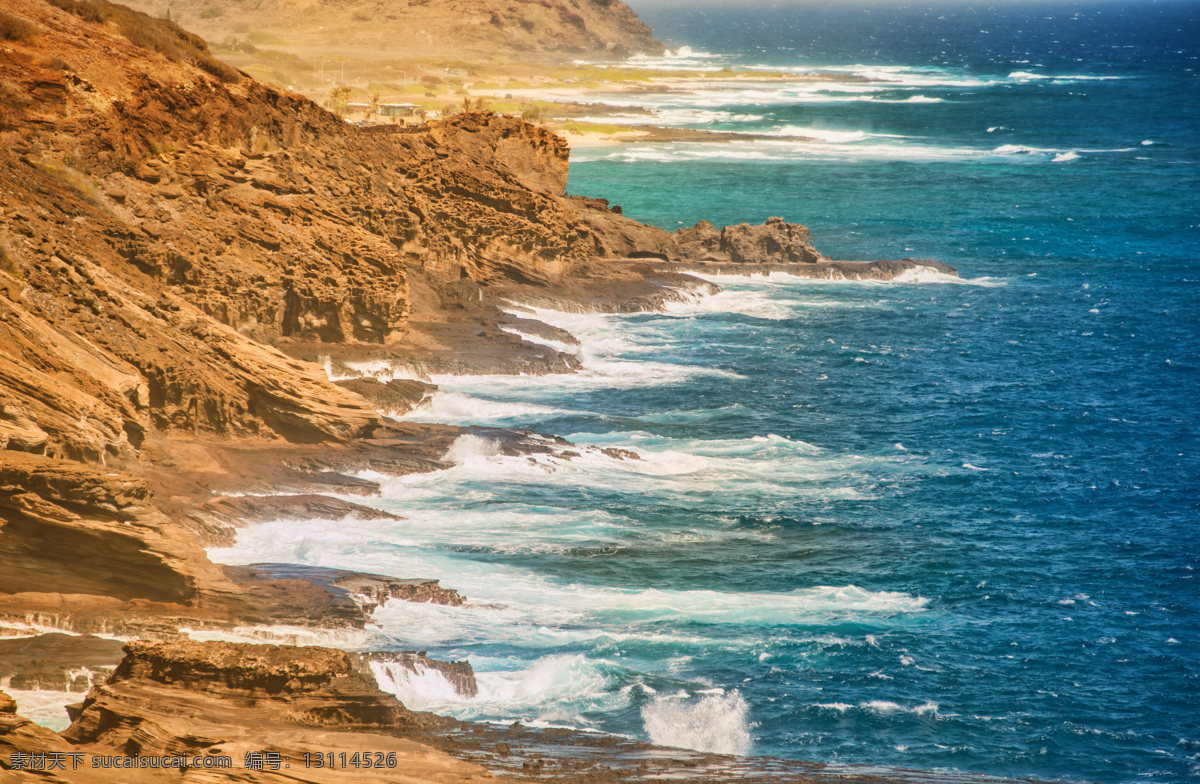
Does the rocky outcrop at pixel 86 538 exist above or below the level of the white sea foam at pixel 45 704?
above

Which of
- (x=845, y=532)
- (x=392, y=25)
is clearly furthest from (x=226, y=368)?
(x=392, y=25)

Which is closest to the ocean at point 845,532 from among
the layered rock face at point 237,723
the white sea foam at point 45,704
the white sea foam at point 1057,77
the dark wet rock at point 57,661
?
the layered rock face at point 237,723

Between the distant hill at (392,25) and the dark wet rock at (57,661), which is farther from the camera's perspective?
the distant hill at (392,25)

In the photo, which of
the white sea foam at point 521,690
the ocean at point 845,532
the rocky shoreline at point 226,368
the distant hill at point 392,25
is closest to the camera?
the rocky shoreline at point 226,368

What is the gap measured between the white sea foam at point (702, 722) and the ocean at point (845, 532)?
62mm

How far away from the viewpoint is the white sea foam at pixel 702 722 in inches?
757

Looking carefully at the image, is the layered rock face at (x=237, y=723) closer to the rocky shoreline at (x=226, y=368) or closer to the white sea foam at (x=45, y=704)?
the rocky shoreline at (x=226, y=368)

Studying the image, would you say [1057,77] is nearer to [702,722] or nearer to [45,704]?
[702,722]

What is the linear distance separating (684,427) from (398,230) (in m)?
16.7

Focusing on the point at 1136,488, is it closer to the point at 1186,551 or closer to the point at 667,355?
the point at 1186,551

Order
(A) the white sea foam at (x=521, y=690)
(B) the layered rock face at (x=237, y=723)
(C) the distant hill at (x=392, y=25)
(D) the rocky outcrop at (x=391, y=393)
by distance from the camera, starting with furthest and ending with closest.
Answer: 1. (C) the distant hill at (x=392, y=25)
2. (D) the rocky outcrop at (x=391, y=393)
3. (A) the white sea foam at (x=521, y=690)
4. (B) the layered rock face at (x=237, y=723)

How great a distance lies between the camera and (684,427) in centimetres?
3741

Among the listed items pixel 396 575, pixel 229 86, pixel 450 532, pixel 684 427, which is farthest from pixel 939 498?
pixel 229 86

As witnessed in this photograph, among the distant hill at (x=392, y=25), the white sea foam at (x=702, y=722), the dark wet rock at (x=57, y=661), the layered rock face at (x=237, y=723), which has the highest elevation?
the distant hill at (x=392, y=25)
